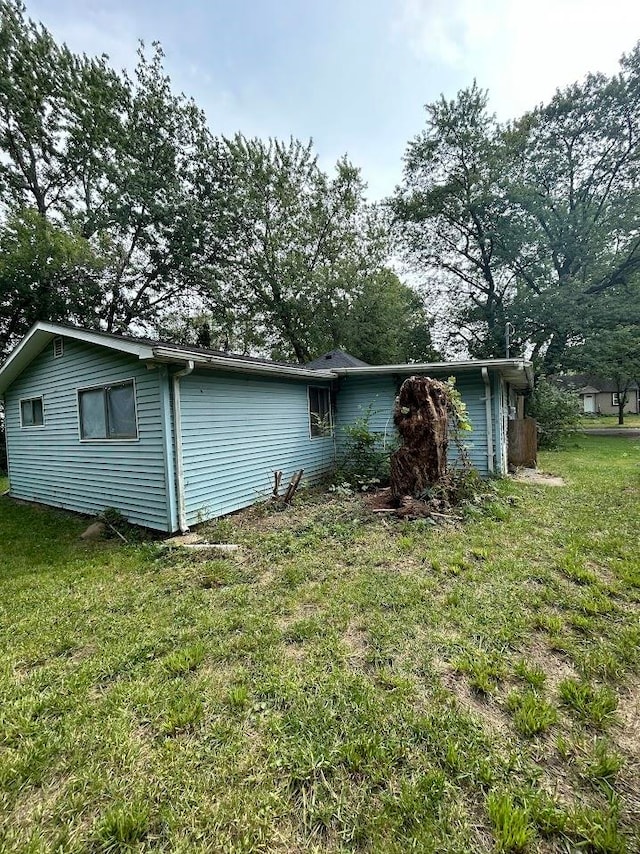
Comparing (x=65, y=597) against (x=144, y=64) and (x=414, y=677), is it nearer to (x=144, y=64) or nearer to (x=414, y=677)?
(x=414, y=677)

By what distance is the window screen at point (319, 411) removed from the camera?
28.1ft

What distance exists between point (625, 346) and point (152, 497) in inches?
732

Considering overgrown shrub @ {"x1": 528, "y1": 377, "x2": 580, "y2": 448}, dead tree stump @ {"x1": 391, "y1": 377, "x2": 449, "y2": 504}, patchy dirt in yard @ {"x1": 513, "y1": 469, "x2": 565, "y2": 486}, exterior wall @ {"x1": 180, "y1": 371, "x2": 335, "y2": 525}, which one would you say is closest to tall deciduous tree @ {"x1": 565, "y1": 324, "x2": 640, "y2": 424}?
overgrown shrub @ {"x1": 528, "y1": 377, "x2": 580, "y2": 448}

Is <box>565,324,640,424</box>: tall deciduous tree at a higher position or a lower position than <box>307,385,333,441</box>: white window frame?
higher

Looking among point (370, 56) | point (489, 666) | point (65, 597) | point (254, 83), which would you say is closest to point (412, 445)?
point (489, 666)

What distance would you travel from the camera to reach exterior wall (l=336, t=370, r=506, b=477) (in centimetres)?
785

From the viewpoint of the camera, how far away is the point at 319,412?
8961 mm

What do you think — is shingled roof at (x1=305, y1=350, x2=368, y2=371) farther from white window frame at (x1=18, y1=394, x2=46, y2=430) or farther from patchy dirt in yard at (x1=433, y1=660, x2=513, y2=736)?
patchy dirt in yard at (x1=433, y1=660, x2=513, y2=736)

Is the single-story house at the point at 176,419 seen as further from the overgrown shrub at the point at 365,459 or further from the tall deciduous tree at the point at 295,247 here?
the tall deciduous tree at the point at 295,247

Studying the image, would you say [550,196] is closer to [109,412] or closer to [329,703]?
[109,412]

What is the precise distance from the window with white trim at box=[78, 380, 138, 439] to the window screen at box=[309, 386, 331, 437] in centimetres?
386

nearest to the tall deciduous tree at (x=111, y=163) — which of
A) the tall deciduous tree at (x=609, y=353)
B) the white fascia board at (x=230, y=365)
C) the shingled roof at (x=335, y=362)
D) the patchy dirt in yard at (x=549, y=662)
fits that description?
the shingled roof at (x=335, y=362)

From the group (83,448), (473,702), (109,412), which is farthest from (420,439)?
(83,448)

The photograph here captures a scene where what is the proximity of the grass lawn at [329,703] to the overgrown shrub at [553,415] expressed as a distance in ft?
35.2
